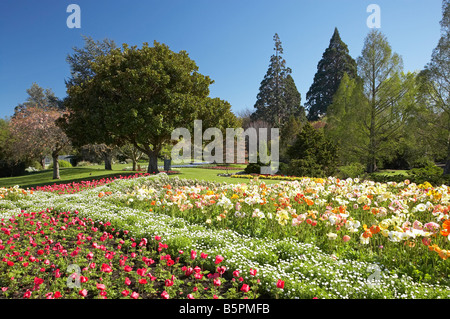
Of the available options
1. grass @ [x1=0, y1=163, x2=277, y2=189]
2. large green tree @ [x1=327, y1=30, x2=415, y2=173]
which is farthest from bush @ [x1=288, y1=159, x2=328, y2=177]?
large green tree @ [x1=327, y1=30, x2=415, y2=173]

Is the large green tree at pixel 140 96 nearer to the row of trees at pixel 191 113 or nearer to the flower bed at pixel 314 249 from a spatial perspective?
the row of trees at pixel 191 113

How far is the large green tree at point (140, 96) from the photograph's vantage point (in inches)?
594

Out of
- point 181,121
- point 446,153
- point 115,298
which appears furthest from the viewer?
point 446,153

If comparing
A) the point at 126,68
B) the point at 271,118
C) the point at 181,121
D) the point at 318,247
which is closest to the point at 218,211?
the point at 318,247

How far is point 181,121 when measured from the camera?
659 inches

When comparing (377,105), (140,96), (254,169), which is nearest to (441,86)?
(377,105)

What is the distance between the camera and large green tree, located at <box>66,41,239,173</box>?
1509 cm

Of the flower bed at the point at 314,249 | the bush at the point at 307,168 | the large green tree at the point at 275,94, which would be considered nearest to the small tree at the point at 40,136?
the flower bed at the point at 314,249

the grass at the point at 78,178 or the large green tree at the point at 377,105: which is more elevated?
the large green tree at the point at 377,105

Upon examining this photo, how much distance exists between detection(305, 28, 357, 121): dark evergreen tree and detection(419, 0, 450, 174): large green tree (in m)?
31.6

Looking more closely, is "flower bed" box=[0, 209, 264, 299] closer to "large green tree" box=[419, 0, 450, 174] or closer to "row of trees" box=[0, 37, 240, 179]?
"row of trees" box=[0, 37, 240, 179]

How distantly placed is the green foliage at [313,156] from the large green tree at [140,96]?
6.16 m
